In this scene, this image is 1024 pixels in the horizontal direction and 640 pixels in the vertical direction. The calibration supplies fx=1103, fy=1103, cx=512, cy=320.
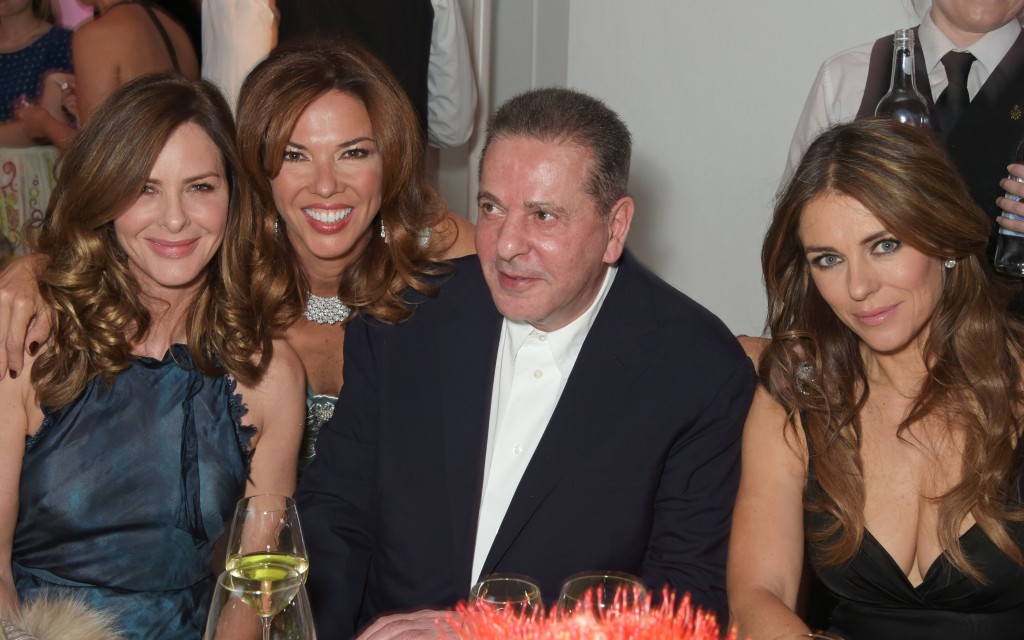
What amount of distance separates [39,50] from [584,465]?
2658 millimetres

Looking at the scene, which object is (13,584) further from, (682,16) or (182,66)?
(682,16)

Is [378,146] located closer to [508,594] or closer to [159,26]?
[159,26]

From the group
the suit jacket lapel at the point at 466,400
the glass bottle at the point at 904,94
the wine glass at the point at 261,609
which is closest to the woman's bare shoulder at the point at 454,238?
the suit jacket lapel at the point at 466,400

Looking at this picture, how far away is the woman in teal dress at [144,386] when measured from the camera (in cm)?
221

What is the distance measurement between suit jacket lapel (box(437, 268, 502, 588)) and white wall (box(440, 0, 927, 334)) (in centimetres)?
235

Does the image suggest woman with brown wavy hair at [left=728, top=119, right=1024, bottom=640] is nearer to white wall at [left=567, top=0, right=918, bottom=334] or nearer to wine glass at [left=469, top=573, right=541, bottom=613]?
wine glass at [left=469, top=573, right=541, bottom=613]

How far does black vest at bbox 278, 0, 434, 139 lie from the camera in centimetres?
341

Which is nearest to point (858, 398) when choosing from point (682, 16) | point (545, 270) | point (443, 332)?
point (545, 270)

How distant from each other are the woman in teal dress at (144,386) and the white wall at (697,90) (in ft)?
7.92

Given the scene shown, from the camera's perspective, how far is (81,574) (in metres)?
2.22

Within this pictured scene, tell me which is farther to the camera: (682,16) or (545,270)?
(682,16)

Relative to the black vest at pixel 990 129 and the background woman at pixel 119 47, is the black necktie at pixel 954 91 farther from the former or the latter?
the background woman at pixel 119 47

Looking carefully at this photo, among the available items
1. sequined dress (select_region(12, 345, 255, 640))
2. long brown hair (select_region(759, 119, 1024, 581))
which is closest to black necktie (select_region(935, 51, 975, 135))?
long brown hair (select_region(759, 119, 1024, 581))

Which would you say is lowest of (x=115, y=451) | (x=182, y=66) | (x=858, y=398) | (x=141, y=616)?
(x=141, y=616)
